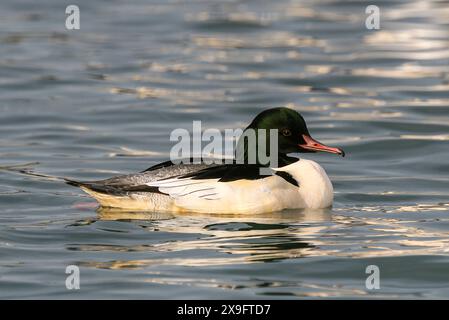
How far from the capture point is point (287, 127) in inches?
524

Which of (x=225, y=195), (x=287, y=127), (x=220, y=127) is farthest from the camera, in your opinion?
(x=220, y=127)

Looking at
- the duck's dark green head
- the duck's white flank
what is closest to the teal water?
the duck's white flank

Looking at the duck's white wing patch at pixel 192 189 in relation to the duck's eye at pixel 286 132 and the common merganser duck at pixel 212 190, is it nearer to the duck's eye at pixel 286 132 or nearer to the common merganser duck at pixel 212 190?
the common merganser duck at pixel 212 190

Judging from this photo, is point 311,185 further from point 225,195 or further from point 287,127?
point 225,195

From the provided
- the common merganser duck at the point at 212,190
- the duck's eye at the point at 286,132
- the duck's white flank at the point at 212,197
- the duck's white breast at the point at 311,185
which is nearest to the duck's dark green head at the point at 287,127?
the duck's eye at the point at 286,132

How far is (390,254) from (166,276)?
1977 mm

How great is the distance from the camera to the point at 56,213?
43.0 feet

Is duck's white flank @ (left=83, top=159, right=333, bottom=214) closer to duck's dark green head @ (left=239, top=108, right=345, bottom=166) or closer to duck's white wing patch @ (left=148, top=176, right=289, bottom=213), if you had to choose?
duck's white wing patch @ (left=148, top=176, right=289, bottom=213)

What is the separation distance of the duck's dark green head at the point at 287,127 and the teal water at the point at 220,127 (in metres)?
0.71

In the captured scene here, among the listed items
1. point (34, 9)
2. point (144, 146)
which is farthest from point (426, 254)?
point (34, 9)

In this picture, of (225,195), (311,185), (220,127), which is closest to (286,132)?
(311,185)

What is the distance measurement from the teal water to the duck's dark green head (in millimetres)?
712

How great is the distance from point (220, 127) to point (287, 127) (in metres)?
4.83

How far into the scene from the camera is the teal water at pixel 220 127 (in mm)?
11070
